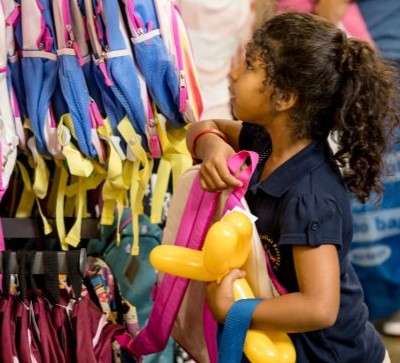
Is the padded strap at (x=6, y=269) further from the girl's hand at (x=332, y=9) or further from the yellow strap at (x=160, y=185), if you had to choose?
the girl's hand at (x=332, y=9)

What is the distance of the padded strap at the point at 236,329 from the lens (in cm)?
114

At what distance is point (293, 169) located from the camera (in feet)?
3.97

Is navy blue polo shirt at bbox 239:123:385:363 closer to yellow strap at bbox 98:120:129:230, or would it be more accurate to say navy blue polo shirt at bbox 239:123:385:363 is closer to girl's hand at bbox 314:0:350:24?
yellow strap at bbox 98:120:129:230

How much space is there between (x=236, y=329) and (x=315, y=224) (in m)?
0.20

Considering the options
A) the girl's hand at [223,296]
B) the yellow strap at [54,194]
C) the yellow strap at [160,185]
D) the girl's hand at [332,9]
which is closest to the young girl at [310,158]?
the girl's hand at [223,296]

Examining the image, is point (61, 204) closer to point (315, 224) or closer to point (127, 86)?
point (127, 86)

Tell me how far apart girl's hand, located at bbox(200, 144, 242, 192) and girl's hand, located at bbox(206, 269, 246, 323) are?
14 centimetres

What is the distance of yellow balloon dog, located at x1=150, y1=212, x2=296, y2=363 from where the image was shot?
1.13 m

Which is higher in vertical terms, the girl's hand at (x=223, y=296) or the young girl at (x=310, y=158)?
the young girl at (x=310, y=158)

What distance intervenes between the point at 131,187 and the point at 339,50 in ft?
2.00

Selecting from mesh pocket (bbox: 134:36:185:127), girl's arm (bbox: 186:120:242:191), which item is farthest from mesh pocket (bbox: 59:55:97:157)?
girl's arm (bbox: 186:120:242:191)

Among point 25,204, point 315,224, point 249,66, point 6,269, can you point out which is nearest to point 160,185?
point 25,204

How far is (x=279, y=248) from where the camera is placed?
120 cm

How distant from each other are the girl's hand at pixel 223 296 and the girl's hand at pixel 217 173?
141 millimetres
